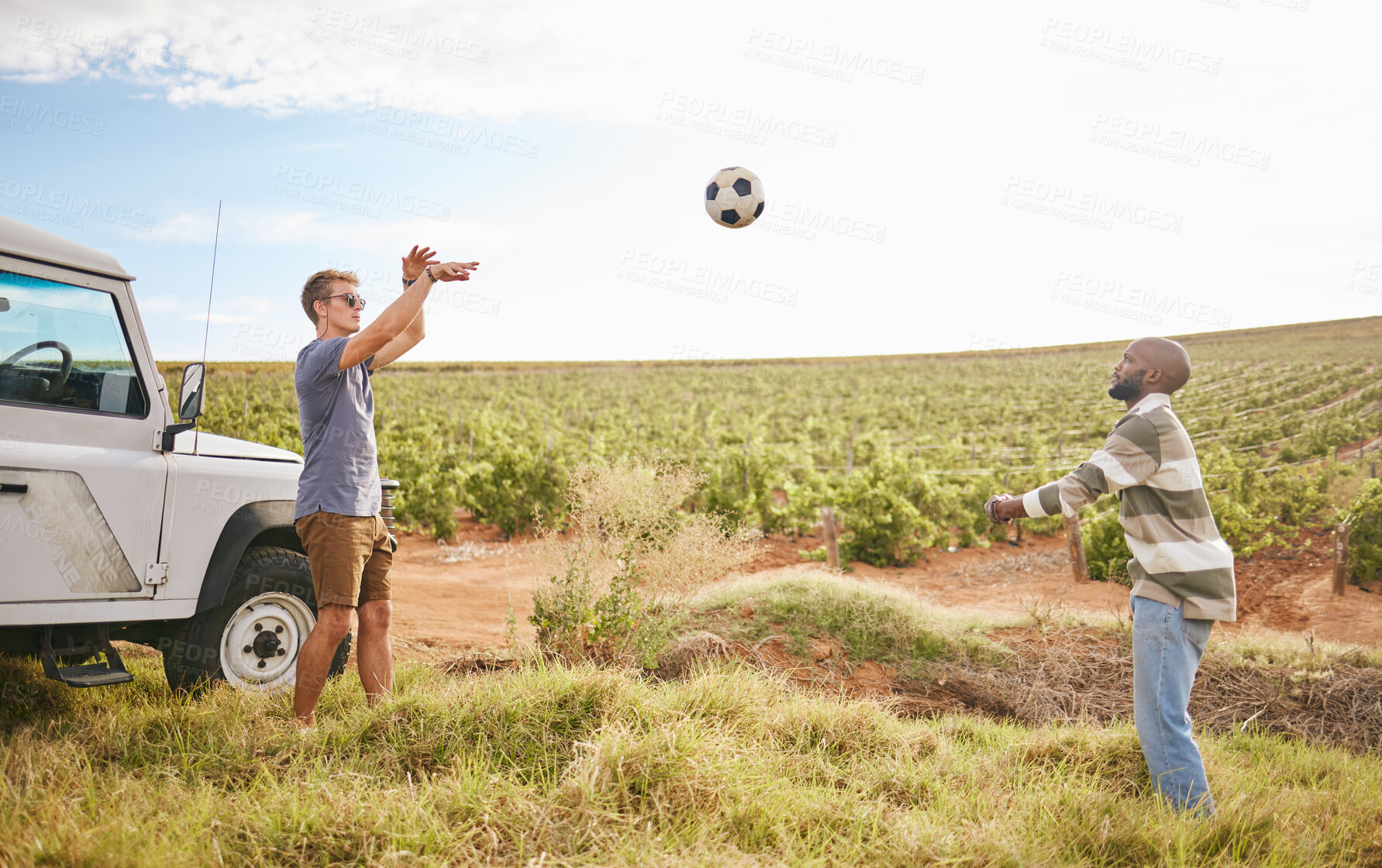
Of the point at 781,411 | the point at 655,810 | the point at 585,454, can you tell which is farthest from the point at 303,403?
the point at 781,411

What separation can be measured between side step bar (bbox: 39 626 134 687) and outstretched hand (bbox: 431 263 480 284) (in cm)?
227

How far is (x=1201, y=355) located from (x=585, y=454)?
45.1m

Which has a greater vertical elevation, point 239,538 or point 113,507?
point 113,507

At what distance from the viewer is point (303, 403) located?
11.4ft

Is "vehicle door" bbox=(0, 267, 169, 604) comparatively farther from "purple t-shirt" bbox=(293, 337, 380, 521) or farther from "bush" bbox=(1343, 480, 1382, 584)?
"bush" bbox=(1343, 480, 1382, 584)

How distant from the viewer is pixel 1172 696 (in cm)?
294

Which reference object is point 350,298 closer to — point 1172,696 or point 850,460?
point 1172,696

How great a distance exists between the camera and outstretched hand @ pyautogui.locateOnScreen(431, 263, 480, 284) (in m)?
3.27

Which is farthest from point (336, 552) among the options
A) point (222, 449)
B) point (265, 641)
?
point (222, 449)

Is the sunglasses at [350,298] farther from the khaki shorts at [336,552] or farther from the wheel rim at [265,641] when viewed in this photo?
the wheel rim at [265,641]

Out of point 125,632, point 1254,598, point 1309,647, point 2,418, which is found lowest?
point 1254,598

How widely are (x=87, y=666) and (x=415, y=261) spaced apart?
A: 240 cm

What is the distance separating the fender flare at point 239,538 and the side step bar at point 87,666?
0.38m

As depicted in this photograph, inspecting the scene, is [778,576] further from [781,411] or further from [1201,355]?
[1201,355]
